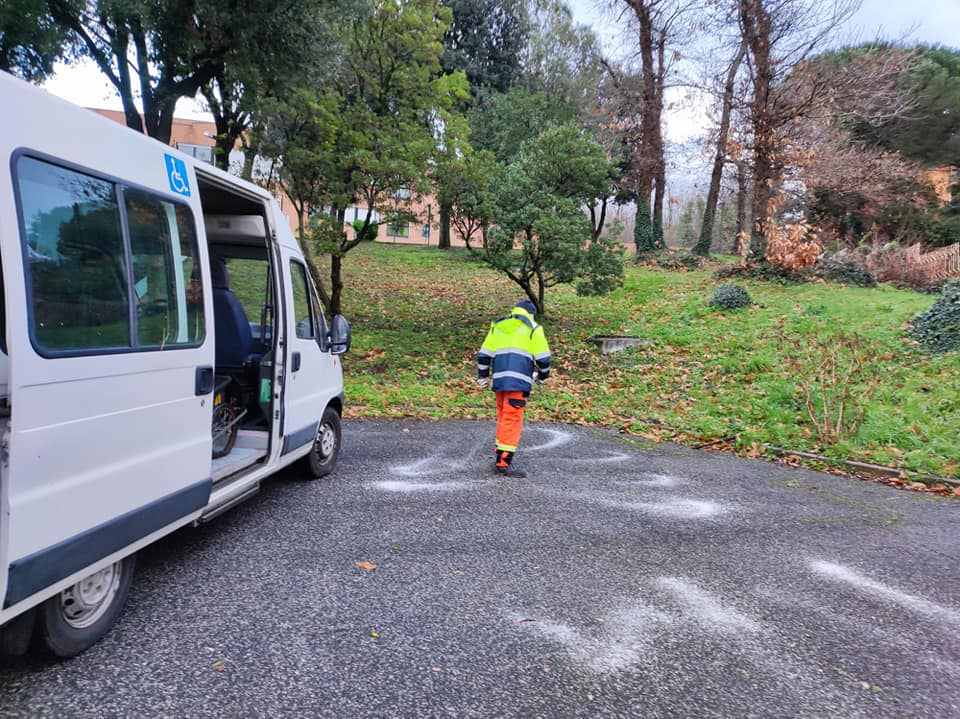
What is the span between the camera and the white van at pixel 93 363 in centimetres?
237

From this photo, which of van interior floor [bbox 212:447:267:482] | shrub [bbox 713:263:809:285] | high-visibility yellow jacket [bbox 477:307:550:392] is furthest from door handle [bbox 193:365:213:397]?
shrub [bbox 713:263:809:285]

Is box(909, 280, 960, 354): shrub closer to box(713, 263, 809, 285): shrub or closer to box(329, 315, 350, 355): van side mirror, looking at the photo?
box(713, 263, 809, 285): shrub

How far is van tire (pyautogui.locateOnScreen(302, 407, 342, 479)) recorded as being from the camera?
552 centimetres

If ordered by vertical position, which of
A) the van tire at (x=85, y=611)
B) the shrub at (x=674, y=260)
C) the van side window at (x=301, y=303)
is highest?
the shrub at (x=674, y=260)

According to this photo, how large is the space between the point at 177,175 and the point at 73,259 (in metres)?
0.97

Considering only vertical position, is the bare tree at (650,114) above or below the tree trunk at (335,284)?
above

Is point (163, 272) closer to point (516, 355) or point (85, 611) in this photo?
point (85, 611)

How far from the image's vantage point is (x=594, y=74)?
27672 mm

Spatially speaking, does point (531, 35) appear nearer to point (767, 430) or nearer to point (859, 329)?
point (859, 329)

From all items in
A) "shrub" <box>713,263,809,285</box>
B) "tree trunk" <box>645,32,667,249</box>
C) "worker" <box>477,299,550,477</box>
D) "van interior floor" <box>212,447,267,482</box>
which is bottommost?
"van interior floor" <box>212,447,267,482</box>

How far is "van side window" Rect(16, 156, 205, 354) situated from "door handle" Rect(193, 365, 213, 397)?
18cm

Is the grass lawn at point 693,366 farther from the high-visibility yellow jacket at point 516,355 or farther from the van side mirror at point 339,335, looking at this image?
the van side mirror at point 339,335

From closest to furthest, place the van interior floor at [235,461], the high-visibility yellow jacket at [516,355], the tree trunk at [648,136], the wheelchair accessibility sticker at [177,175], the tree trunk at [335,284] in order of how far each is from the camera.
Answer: the wheelchair accessibility sticker at [177,175] → the van interior floor at [235,461] → the high-visibility yellow jacket at [516,355] → the tree trunk at [335,284] → the tree trunk at [648,136]

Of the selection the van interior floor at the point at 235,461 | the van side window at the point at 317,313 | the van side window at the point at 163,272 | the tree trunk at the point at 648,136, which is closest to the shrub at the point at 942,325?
the van side window at the point at 317,313
